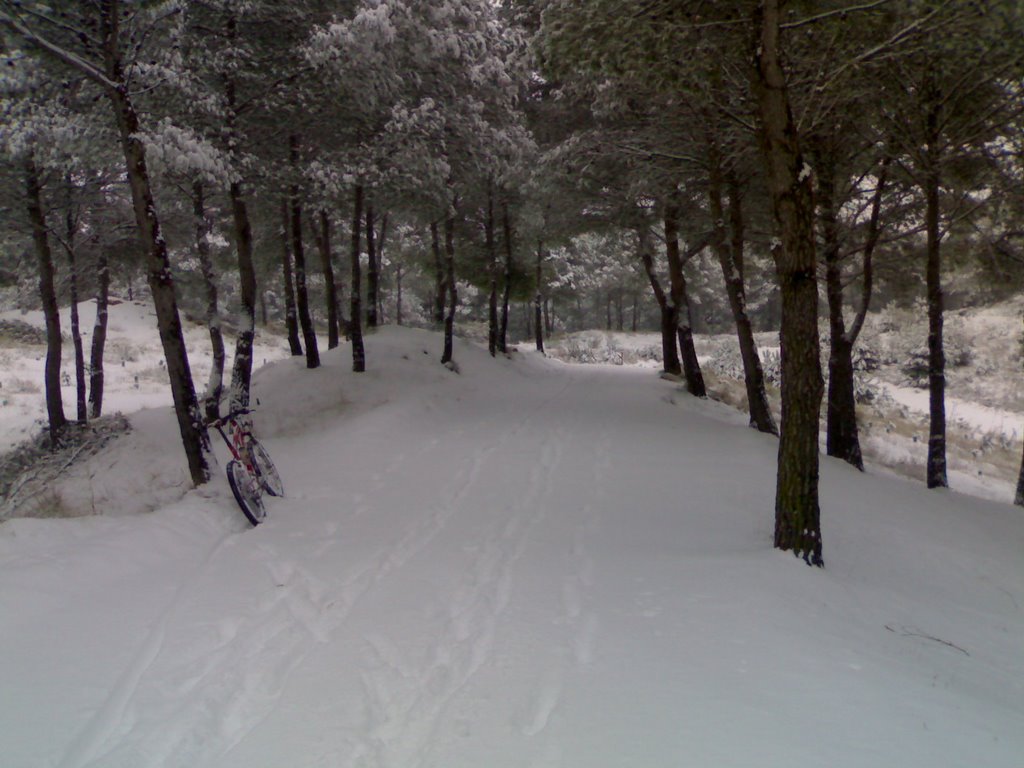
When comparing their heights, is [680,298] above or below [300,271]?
below

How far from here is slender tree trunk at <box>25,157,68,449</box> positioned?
12906 mm

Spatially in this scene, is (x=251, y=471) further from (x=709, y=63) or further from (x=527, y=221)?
(x=527, y=221)

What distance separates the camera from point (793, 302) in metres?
6.11

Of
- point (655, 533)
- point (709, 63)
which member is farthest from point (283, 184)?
point (655, 533)

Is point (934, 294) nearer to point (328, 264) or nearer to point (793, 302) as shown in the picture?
point (793, 302)

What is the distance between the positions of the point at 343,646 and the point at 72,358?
27.4 meters

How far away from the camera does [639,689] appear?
11.8 ft

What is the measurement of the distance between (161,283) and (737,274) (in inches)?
398

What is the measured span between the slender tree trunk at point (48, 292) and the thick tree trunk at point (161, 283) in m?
6.90

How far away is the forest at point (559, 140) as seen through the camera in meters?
6.90

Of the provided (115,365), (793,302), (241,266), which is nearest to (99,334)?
(241,266)

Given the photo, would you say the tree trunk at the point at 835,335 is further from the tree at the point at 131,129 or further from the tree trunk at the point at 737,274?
the tree at the point at 131,129

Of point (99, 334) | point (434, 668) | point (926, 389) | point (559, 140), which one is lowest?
point (926, 389)

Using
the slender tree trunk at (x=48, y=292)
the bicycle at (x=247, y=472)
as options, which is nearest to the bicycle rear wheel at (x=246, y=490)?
the bicycle at (x=247, y=472)
